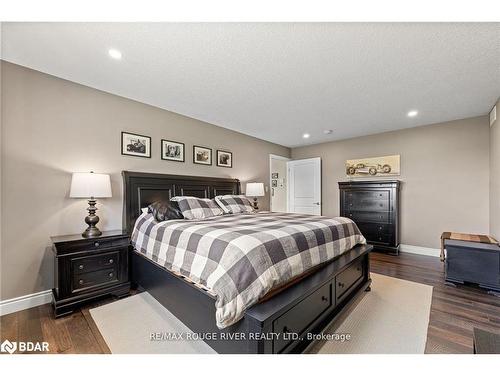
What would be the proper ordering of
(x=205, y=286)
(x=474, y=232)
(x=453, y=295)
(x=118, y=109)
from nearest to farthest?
(x=205, y=286) → (x=453, y=295) → (x=118, y=109) → (x=474, y=232)

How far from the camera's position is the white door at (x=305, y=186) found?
18.1 feet

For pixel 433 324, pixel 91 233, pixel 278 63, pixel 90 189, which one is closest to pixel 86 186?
pixel 90 189

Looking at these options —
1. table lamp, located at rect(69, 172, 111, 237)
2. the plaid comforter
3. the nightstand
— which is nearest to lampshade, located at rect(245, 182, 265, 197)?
the plaid comforter

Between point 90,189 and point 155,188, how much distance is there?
0.92 meters

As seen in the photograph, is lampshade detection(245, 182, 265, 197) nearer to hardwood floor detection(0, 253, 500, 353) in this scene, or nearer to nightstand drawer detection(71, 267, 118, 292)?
nightstand drawer detection(71, 267, 118, 292)

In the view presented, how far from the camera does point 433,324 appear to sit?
74.0 inches

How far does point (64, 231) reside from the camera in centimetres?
242

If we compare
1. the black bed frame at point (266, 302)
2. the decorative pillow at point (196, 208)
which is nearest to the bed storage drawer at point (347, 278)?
the black bed frame at point (266, 302)

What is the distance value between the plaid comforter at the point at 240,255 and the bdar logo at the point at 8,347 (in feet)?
3.53

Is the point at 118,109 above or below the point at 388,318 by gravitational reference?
above

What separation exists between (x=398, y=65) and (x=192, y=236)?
254cm

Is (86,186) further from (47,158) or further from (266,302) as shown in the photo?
(266,302)
